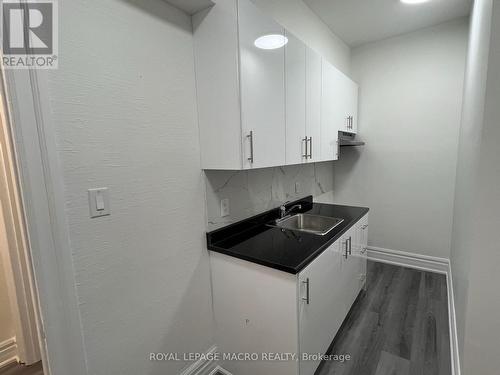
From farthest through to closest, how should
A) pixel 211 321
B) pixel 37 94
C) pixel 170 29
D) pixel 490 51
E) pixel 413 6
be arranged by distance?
1. pixel 413 6
2. pixel 211 321
3. pixel 170 29
4. pixel 490 51
5. pixel 37 94

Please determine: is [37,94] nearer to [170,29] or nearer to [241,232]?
[170,29]

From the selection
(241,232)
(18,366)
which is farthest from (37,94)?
(18,366)

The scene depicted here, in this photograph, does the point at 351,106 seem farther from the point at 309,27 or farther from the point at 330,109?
the point at 309,27

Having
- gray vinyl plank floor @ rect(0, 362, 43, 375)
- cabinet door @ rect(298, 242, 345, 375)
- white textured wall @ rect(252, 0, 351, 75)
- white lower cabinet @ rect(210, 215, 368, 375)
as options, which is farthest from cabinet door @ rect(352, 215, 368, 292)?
gray vinyl plank floor @ rect(0, 362, 43, 375)

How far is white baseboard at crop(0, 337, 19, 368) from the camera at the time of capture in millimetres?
1790

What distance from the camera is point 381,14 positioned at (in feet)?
7.88

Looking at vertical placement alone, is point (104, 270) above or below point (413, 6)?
below

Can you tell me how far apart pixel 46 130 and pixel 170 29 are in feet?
2.67

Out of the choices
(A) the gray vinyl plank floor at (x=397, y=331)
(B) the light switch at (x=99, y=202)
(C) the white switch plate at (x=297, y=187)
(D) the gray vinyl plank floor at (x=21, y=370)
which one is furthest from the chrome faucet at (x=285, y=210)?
(D) the gray vinyl plank floor at (x=21, y=370)

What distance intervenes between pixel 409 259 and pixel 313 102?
7.65ft

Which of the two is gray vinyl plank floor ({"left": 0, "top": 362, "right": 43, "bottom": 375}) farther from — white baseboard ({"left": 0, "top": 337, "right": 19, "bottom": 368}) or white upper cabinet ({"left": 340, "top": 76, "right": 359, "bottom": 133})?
white upper cabinet ({"left": 340, "top": 76, "right": 359, "bottom": 133})

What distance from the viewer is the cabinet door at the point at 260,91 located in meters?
1.31

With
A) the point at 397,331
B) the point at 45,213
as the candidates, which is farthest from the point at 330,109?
the point at 45,213

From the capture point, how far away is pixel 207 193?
158cm
